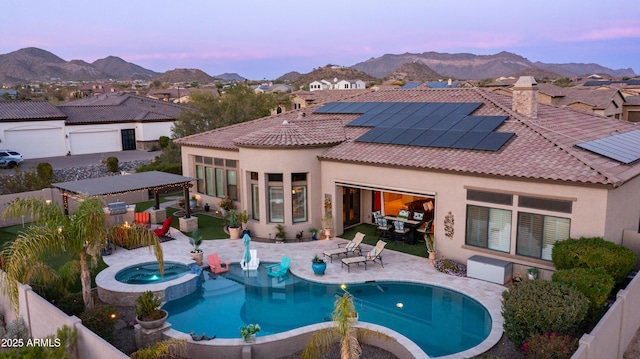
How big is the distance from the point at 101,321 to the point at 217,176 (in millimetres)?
15543

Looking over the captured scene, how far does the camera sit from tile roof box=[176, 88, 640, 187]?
1585 cm

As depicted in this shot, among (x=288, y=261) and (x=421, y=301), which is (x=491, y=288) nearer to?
(x=421, y=301)

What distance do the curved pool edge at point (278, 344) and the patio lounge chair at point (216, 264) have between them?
5.45m

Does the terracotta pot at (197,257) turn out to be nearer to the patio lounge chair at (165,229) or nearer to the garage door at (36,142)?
the patio lounge chair at (165,229)

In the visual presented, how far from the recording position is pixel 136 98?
62125 mm

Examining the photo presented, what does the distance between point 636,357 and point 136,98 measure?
2395 inches

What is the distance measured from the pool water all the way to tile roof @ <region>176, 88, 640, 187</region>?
661 centimetres

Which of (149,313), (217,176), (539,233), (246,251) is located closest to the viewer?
(149,313)

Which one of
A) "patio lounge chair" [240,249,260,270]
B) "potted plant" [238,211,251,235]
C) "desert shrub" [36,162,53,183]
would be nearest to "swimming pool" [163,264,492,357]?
"patio lounge chair" [240,249,260,270]

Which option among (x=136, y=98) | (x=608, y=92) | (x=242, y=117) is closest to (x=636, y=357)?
(x=242, y=117)

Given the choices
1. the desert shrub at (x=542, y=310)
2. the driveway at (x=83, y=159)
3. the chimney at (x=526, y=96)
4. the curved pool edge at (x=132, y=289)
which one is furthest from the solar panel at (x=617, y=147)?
the driveway at (x=83, y=159)

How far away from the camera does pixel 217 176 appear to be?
90.7 ft

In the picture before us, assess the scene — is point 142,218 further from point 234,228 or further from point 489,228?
point 489,228

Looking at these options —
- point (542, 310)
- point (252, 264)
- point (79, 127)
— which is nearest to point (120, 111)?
point (79, 127)
